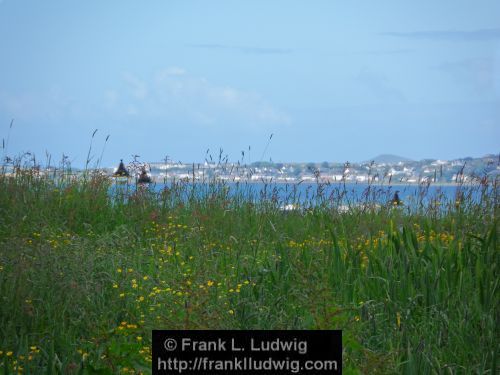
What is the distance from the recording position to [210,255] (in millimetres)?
7805

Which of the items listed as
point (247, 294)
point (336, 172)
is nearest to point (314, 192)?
point (336, 172)

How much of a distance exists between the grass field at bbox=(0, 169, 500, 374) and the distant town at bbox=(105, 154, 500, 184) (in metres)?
1.96

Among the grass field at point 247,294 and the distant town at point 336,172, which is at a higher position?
the distant town at point 336,172

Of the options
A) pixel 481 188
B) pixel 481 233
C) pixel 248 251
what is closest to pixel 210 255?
pixel 248 251

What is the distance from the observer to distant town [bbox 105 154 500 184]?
426 inches

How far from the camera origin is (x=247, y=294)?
6.16 meters

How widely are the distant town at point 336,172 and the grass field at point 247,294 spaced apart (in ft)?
6.42

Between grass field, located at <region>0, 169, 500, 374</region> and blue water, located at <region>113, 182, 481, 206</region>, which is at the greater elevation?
blue water, located at <region>113, 182, 481, 206</region>

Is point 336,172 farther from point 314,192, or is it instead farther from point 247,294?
point 247,294

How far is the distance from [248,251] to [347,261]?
4.90ft

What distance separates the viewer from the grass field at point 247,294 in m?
5.05

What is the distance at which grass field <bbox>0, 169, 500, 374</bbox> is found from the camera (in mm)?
5047

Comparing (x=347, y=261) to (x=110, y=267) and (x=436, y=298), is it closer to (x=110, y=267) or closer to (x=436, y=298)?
(x=436, y=298)

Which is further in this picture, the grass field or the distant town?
the distant town
